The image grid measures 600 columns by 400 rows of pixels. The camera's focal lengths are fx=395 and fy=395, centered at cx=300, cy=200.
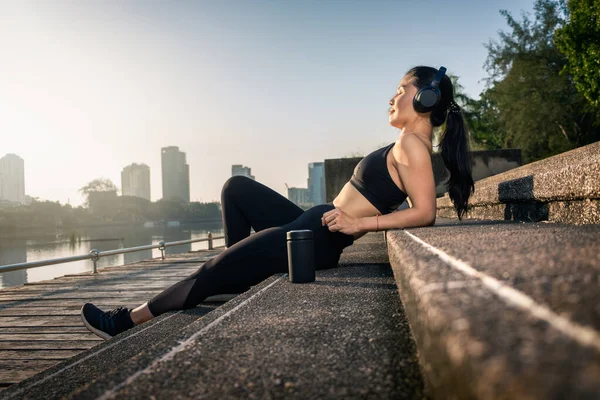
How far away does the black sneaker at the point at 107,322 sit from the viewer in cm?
228

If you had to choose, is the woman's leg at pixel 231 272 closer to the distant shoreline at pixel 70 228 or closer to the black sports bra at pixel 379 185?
the black sports bra at pixel 379 185

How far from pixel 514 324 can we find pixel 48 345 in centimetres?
335

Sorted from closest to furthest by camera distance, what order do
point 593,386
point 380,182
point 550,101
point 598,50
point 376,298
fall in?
point 593,386, point 376,298, point 380,182, point 598,50, point 550,101

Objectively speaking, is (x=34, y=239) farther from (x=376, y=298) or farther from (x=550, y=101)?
(x=376, y=298)

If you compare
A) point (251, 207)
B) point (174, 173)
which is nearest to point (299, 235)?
point (251, 207)

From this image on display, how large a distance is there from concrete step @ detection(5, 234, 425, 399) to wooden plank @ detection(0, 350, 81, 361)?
1312 mm

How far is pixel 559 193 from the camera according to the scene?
1905 mm

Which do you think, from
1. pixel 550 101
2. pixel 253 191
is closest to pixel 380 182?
pixel 253 191

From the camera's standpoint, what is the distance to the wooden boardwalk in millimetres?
2623

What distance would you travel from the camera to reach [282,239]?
2.17m

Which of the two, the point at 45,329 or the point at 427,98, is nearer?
the point at 427,98

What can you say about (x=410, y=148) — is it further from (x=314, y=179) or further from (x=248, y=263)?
(x=314, y=179)

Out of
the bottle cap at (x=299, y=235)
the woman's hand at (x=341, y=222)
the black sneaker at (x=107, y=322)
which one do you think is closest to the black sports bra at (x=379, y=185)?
the woman's hand at (x=341, y=222)

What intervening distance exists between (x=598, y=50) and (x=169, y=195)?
165 m
